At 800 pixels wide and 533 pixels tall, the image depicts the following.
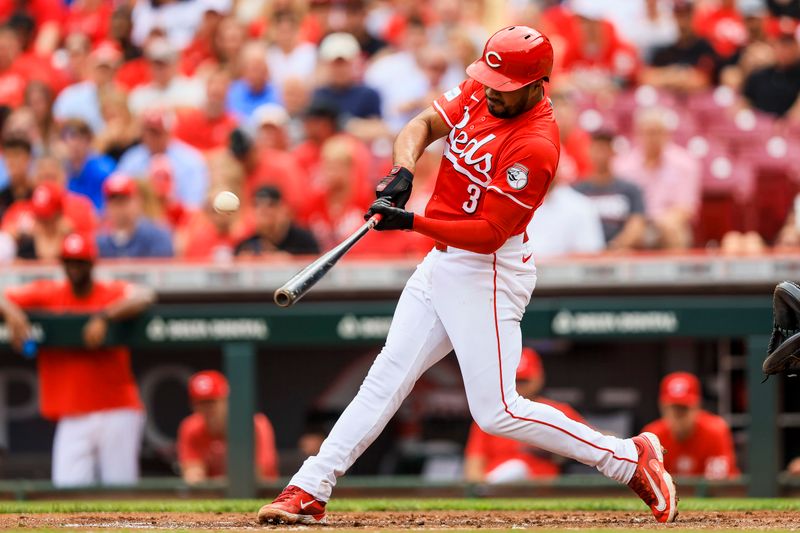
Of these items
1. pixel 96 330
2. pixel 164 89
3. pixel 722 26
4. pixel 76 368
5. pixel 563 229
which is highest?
pixel 722 26

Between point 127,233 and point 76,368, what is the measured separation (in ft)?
4.04

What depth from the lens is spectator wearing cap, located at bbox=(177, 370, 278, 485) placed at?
25.4ft

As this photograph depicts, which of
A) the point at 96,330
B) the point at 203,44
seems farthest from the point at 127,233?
the point at 203,44

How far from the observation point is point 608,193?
352 inches

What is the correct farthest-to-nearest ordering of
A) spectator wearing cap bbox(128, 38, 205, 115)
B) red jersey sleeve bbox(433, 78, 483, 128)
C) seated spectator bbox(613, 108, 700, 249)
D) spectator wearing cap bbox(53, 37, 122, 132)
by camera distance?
spectator wearing cap bbox(128, 38, 205, 115) < spectator wearing cap bbox(53, 37, 122, 132) < seated spectator bbox(613, 108, 700, 249) < red jersey sleeve bbox(433, 78, 483, 128)

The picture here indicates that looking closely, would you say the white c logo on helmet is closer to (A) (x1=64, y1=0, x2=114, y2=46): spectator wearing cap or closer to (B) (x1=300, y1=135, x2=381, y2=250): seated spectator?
(B) (x1=300, y1=135, x2=381, y2=250): seated spectator

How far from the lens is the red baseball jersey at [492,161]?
4.89m

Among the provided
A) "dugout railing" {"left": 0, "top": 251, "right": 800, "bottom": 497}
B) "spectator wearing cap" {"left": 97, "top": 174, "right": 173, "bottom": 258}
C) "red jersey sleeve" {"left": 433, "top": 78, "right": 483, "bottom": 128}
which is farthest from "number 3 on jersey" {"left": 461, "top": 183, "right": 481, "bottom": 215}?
"spectator wearing cap" {"left": 97, "top": 174, "right": 173, "bottom": 258}

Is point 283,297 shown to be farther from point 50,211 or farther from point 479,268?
point 50,211

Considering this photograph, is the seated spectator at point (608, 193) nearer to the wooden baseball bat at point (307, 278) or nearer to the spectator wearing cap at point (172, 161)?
the spectator wearing cap at point (172, 161)

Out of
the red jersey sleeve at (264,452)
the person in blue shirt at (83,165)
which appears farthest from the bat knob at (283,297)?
the person in blue shirt at (83,165)

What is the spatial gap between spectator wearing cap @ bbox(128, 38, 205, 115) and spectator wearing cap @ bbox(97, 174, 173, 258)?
8.41 feet

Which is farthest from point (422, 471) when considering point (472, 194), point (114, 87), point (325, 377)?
point (114, 87)

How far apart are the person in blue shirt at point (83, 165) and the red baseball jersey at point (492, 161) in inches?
210
